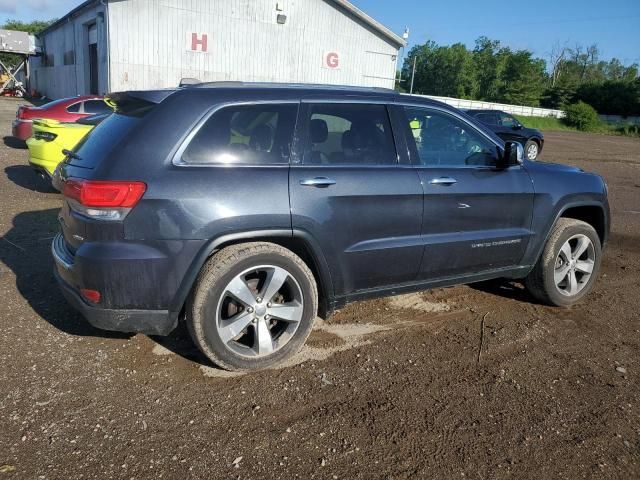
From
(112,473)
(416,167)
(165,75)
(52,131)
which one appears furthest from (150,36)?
(112,473)

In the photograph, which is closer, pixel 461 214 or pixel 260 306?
pixel 260 306

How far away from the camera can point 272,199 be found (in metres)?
3.26

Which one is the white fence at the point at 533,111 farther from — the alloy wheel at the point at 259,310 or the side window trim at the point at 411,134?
the alloy wheel at the point at 259,310

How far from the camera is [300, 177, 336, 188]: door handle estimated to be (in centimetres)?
338

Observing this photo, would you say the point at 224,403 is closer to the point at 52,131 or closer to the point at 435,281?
the point at 435,281

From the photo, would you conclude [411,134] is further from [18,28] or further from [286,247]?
[18,28]

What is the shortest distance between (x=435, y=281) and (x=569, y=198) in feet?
4.96

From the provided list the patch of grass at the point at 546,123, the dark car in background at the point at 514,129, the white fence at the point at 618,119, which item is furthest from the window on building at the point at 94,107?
the white fence at the point at 618,119

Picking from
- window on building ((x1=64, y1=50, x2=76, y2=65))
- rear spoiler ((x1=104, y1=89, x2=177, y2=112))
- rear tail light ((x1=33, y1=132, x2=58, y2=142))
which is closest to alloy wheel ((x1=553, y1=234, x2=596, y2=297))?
rear spoiler ((x1=104, y1=89, x2=177, y2=112))

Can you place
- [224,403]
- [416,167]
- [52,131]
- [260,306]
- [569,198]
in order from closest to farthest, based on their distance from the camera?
[224,403] → [260,306] → [416,167] → [569,198] → [52,131]

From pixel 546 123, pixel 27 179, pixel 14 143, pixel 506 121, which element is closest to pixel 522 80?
pixel 546 123

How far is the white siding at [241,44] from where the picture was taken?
776 inches

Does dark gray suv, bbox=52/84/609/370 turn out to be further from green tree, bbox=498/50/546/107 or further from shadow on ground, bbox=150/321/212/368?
green tree, bbox=498/50/546/107

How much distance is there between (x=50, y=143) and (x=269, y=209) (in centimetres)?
682
